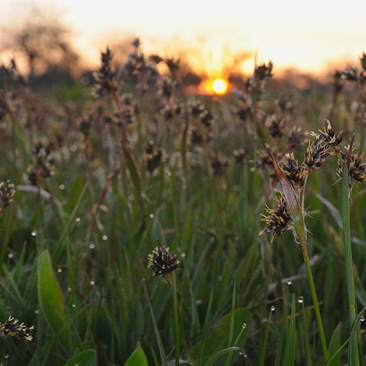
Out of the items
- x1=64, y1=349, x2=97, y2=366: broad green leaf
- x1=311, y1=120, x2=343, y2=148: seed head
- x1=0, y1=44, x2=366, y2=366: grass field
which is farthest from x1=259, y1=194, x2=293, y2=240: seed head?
x1=64, y1=349, x2=97, y2=366: broad green leaf

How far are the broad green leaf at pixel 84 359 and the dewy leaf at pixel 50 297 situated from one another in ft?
0.72

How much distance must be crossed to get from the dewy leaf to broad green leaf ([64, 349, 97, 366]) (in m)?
0.22

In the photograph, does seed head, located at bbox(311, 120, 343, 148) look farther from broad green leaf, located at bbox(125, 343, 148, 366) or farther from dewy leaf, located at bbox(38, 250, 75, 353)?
dewy leaf, located at bbox(38, 250, 75, 353)

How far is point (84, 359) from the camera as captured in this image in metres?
1.18

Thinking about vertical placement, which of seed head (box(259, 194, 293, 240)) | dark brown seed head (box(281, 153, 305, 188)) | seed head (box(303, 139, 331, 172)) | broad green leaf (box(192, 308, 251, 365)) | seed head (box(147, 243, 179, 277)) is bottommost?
broad green leaf (box(192, 308, 251, 365))

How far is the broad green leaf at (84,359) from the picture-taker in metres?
1.17

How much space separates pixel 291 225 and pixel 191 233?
1.14 m

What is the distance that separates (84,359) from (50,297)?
0.28 meters

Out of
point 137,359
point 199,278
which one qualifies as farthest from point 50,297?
point 199,278

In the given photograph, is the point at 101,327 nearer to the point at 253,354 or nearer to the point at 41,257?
the point at 41,257

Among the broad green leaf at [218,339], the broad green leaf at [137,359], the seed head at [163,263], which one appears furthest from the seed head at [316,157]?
the broad green leaf at [218,339]

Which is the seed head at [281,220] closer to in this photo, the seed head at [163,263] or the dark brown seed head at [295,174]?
the dark brown seed head at [295,174]

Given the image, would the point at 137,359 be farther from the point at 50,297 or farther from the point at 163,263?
the point at 50,297

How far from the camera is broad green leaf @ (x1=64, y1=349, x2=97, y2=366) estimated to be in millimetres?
1173
